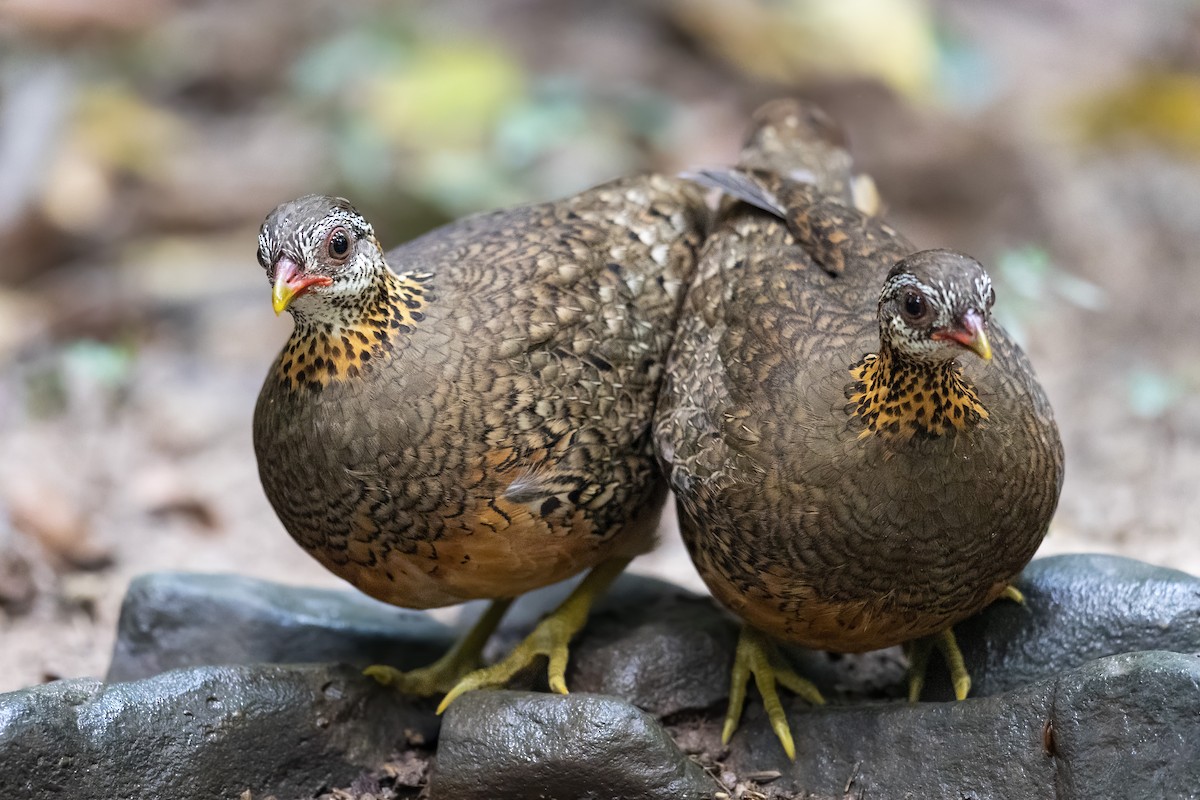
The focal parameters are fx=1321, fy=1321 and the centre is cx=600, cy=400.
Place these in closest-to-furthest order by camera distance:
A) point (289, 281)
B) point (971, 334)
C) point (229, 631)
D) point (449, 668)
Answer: point (971, 334) → point (289, 281) → point (449, 668) → point (229, 631)

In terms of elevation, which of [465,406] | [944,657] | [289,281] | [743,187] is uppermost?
[743,187]

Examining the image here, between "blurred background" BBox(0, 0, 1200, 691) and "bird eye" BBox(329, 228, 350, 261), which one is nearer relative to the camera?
"bird eye" BBox(329, 228, 350, 261)

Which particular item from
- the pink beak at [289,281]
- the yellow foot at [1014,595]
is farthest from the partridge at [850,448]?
the pink beak at [289,281]

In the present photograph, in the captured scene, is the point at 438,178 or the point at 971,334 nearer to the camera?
the point at 971,334

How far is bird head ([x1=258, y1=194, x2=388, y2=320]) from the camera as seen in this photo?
3.67 m

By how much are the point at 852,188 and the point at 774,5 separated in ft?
19.7

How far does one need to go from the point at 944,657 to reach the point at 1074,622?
Result: 0.42 m

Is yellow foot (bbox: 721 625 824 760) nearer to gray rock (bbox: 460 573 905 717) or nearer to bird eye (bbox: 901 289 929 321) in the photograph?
gray rock (bbox: 460 573 905 717)

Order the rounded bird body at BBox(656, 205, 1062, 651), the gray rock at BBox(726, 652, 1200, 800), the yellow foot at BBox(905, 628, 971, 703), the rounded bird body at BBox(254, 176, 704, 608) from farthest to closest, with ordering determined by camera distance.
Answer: the yellow foot at BBox(905, 628, 971, 703) → the rounded bird body at BBox(254, 176, 704, 608) → the rounded bird body at BBox(656, 205, 1062, 651) → the gray rock at BBox(726, 652, 1200, 800)

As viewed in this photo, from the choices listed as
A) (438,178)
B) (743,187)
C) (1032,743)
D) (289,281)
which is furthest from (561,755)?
(438,178)

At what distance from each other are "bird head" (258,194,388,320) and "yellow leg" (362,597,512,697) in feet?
4.60

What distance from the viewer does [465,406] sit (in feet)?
13.1

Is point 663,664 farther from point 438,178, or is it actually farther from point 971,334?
point 438,178

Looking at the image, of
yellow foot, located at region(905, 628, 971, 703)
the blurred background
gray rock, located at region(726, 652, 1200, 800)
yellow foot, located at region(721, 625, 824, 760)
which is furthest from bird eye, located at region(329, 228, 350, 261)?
the blurred background
